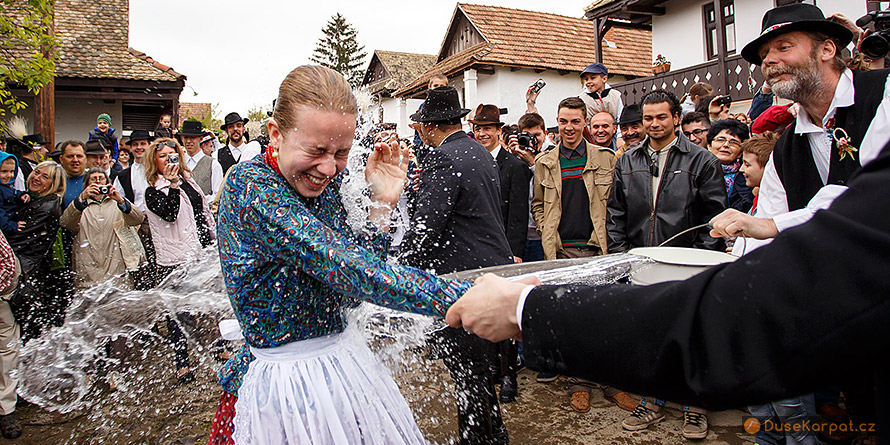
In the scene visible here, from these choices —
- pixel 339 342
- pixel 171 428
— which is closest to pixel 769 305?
pixel 339 342

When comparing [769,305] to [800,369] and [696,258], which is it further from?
[696,258]

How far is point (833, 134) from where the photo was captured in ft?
9.36

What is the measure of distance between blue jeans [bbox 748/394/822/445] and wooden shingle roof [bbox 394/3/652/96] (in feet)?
65.6

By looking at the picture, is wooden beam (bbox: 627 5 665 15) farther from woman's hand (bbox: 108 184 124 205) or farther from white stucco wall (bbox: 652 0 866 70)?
woman's hand (bbox: 108 184 124 205)

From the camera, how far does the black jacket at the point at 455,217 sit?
4.06m

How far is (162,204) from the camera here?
585 centimetres

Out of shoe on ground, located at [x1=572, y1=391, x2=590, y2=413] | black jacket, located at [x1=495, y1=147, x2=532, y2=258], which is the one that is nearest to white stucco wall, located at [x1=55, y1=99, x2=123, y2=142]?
black jacket, located at [x1=495, y1=147, x2=532, y2=258]

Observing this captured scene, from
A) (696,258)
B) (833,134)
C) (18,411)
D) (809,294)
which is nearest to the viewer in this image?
(809,294)

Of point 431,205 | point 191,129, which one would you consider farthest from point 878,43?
point 191,129

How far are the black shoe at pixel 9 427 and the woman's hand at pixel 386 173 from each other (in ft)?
14.5

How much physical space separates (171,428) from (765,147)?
5.69 meters

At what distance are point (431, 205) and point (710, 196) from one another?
246 centimetres

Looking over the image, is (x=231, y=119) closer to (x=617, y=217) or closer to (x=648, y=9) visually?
(x=617, y=217)

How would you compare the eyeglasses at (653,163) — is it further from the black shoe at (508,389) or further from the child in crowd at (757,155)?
the black shoe at (508,389)
